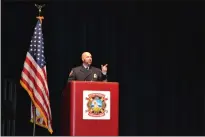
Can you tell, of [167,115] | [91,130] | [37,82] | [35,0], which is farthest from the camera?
[167,115]

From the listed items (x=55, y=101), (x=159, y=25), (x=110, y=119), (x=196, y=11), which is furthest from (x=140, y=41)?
(x=110, y=119)

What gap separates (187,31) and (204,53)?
50 centimetres

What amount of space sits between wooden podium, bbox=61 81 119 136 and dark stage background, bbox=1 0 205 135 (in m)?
1.90

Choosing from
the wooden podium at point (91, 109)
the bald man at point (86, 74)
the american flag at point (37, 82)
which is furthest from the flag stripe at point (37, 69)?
the wooden podium at point (91, 109)

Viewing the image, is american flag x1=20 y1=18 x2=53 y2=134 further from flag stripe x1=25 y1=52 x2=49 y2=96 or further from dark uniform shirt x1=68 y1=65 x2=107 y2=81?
dark uniform shirt x1=68 y1=65 x2=107 y2=81

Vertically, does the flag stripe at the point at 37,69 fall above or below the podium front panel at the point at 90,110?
above

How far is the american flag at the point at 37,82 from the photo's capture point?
6.04 meters

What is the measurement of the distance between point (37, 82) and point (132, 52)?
6.51 feet

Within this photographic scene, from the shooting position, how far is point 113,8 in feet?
24.3

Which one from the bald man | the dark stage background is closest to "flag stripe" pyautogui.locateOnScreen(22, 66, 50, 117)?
the bald man

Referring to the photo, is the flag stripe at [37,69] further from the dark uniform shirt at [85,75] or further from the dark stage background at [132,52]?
the dark stage background at [132,52]

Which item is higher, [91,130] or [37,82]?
[37,82]

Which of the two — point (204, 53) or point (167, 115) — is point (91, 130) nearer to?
point (167, 115)

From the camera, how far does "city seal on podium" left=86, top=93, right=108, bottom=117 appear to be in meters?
5.10
